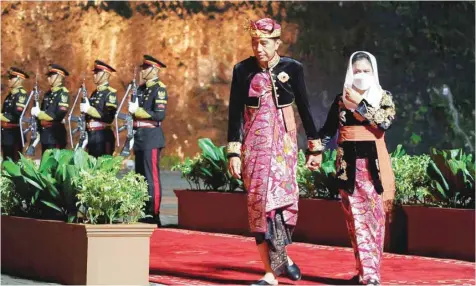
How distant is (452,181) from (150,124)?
12.3ft

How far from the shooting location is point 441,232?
1108 cm

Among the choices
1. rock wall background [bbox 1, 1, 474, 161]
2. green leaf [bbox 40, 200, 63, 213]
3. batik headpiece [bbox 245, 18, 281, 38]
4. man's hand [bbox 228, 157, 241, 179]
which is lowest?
green leaf [bbox 40, 200, 63, 213]

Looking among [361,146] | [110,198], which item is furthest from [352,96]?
[110,198]

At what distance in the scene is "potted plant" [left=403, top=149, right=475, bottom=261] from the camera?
428 inches

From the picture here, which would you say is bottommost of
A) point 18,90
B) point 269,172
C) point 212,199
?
point 212,199

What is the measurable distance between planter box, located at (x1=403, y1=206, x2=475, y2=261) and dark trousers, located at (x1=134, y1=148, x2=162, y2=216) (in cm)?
330

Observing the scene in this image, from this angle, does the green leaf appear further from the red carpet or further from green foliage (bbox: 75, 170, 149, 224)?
the red carpet

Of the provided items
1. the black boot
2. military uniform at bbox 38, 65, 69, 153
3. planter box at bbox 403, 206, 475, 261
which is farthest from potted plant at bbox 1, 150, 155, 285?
military uniform at bbox 38, 65, 69, 153

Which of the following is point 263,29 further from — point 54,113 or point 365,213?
point 54,113

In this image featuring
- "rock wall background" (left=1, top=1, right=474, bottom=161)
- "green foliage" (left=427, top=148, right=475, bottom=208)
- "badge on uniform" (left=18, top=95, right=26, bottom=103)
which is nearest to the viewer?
"green foliage" (left=427, top=148, right=475, bottom=208)

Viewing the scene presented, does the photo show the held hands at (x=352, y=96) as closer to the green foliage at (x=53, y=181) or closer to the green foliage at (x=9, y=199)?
the green foliage at (x=53, y=181)

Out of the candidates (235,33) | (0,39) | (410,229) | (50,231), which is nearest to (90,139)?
(410,229)

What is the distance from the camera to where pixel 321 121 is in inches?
1051

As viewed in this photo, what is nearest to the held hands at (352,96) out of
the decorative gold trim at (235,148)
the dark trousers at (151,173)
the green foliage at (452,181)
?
the decorative gold trim at (235,148)
